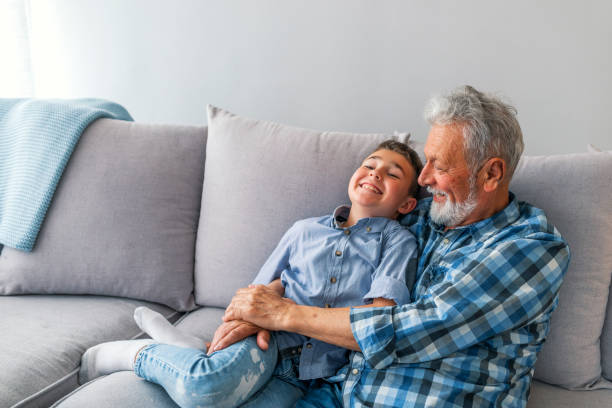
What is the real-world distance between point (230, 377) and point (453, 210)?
68 cm

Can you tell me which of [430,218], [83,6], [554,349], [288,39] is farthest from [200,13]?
[554,349]

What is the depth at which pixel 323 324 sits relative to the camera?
122cm

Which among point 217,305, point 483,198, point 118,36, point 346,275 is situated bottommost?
point 217,305

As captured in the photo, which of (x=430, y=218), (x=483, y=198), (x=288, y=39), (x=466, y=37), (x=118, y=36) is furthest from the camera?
(x=118, y=36)

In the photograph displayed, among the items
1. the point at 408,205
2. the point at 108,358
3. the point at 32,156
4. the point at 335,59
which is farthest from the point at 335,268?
the point at 32,156

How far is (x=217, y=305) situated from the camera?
1.73m

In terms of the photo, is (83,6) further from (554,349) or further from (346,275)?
(554,349)

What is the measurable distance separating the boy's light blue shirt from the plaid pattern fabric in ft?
0.40

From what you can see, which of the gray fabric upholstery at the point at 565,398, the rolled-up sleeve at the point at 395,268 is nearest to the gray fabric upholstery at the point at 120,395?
the rolled-up sleeve at the point at 395,268

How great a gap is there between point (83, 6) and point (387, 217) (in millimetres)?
1789

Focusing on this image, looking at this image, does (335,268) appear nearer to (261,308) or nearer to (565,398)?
(261,308)

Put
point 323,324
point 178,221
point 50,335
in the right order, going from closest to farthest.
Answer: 1. point 323,324
2. point 50,335
3. point 178,221

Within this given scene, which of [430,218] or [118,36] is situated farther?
[118,36]

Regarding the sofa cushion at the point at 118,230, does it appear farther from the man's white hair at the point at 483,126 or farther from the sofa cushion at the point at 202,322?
the man's white hair at the point at 483,126
